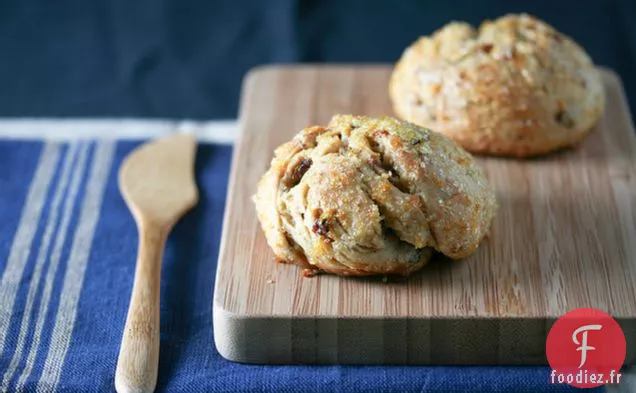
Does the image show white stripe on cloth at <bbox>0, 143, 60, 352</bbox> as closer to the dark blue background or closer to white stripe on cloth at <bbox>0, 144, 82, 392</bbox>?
white stripe on cloth at <bbox>0, 144, 82, 392</bbox>

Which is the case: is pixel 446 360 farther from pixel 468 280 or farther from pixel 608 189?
pixel 608 189

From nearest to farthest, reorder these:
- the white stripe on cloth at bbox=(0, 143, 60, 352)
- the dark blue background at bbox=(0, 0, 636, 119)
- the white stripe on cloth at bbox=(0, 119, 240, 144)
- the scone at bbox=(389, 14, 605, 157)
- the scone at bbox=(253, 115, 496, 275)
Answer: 1. the scone at bbox=(253, 115, 496, 275)
2. the white stripe on cloth at bbox=(0, 143, 60, 352)
3. the scone at bbox=(389, 14, 605, 157)
4. the white stripe on cloth at bbox=(0, 119, 240, 144)
5. the dark blue background at bbox=(0, 0, 636, 119)

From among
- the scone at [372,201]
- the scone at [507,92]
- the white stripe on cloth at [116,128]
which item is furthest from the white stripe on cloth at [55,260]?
the scone at [507,92]

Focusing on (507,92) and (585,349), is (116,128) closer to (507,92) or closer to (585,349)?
(507,92)

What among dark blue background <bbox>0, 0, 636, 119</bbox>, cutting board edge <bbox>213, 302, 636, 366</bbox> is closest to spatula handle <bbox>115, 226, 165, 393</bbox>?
cutting board edge <bbox>213, 302, 636, 366</bbox>

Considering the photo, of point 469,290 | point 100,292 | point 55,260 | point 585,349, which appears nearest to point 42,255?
point 55,260

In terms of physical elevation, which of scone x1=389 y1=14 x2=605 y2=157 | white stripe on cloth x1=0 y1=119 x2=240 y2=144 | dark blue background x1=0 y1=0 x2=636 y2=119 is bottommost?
dark blue background x1=0 y1=0 x2=636 y2=119

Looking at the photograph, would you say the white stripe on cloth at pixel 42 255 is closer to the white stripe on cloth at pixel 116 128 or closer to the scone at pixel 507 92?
the white stripe on cloth at pixel 116 128

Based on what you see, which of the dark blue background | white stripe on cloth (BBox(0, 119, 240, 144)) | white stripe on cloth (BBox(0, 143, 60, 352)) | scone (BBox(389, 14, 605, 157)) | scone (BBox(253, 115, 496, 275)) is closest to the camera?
scone (BBox(253, 115, 496, 275))
